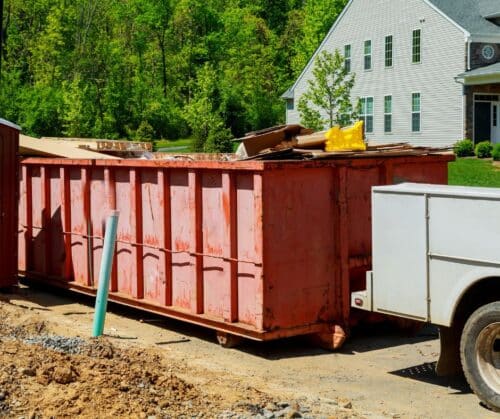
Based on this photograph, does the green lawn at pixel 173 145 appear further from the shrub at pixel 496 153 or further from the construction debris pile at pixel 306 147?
the construction debris pile at pixel 306 147

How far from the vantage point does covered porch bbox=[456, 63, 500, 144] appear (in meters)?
38.4

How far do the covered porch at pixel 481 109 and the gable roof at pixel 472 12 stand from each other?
7.20ft

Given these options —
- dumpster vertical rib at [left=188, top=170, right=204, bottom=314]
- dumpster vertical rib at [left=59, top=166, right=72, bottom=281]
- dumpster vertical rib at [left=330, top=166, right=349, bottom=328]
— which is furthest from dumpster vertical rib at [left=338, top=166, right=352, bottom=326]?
dumpster vertical rib at [left=59, top=166, right=72, bottom=281]

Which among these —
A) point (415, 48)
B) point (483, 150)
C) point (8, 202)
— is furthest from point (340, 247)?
point (415, 48)

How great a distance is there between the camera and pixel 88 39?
62.9 metres

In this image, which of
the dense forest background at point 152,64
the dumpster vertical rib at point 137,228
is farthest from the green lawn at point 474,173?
the dumpster vertical rib at point 137,228

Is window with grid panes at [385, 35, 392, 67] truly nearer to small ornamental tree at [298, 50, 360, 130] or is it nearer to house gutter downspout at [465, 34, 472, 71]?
small ornamental tree at [298, 50, 360, 130]

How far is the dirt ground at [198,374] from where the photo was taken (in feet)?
21.5

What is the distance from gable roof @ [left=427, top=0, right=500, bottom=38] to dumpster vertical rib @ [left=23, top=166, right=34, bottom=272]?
28.6 meters

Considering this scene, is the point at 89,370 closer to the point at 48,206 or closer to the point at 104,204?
the point at 104,204

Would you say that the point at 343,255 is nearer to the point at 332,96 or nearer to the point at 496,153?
the point at 496,153

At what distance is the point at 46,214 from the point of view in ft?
45.0

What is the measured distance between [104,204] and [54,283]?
1.87 metres

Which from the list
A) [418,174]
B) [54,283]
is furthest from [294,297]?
[54,283]
